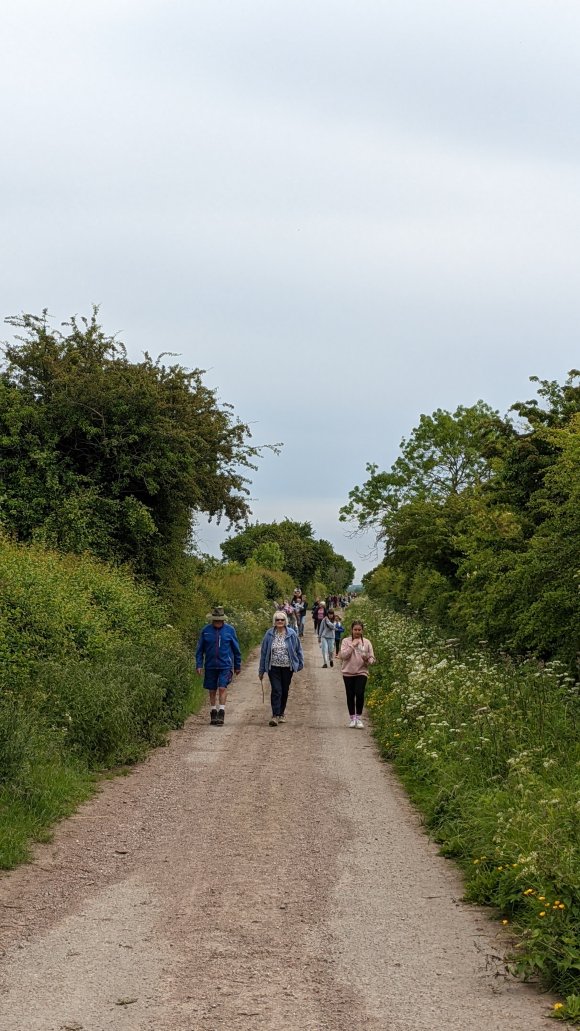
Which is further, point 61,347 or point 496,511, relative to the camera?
point 61,347

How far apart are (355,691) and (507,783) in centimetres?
723

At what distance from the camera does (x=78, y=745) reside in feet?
35.5

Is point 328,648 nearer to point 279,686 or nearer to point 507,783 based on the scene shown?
point 279,686

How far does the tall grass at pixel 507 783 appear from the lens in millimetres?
5316

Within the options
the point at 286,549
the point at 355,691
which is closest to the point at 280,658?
the point at 355,691

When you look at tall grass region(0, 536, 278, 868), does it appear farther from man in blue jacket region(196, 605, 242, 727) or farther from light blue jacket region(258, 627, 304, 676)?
light blue jacket region(258, 627, 304, 676)

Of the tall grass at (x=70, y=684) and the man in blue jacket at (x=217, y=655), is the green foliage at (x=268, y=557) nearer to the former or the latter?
the tall grass at (x=70, y=684)

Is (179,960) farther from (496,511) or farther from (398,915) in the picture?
(496,511)

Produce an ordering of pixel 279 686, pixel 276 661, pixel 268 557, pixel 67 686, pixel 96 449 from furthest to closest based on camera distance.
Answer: pixel 268 557
pixel 96 449
pixel 276 661
pixel 279 686
pixel 67 686

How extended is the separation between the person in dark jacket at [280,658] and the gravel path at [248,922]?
5.58 meters

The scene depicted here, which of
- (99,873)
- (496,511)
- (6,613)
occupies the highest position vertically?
(496,511)

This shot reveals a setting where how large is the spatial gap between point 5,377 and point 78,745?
13051 mm

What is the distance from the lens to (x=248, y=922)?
5.81 meters

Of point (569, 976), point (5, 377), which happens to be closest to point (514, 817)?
point (569, 976)
